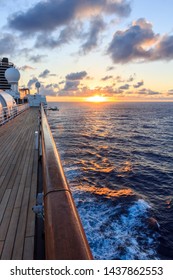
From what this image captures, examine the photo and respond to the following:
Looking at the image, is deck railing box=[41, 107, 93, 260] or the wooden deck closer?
deck railing box=[41, 107, 93, 260]

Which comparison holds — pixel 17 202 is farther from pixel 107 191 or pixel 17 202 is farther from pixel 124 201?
pixel 107 191

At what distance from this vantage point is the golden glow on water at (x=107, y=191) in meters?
10.1

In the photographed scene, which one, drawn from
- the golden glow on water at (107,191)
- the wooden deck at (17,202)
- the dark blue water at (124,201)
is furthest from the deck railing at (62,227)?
the golden glow on water at (107,191)

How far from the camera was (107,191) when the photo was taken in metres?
10.5

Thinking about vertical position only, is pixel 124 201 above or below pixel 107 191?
below

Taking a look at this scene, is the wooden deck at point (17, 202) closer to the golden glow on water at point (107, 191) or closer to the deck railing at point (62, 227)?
the deck railing at point (62, 227)

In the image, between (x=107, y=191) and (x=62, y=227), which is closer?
(x=62, y=227)

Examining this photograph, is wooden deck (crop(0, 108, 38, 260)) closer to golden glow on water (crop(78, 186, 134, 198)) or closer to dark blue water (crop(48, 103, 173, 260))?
dark blue water (crop(48, 103, 173, 260))

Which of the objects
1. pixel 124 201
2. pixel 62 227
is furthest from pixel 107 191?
pixel 62 227

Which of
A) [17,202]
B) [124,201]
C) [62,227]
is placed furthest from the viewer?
[124,201]

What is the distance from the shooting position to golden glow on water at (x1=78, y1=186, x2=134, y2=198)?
10.1 metres

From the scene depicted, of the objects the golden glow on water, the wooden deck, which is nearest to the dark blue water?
the golden glow on water
